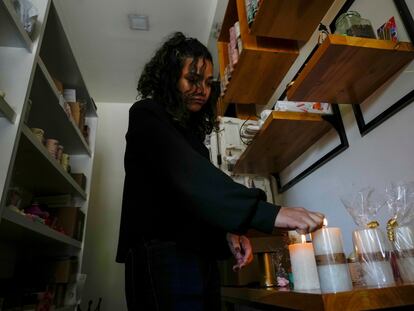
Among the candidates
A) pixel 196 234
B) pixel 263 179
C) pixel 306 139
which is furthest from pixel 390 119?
pixel 263 179

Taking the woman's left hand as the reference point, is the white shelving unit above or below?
above

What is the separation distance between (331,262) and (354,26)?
713mm

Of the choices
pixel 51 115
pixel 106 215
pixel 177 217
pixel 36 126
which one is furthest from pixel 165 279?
pixel 106 215

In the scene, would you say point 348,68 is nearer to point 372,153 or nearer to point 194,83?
point 372,153

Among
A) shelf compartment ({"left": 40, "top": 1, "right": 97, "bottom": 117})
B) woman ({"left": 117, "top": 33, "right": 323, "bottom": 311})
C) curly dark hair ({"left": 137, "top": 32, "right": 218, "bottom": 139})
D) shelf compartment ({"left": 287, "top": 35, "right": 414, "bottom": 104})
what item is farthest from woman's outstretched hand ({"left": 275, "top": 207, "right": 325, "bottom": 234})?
shelf compartment ({"left": 40, "top": 1, "right": 97, "bottom": 117})

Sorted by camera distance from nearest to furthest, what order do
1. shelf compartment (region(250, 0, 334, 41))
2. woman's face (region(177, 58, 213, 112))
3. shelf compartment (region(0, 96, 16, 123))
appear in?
shelf compartment (region(0, 96, 16, 123)), woman's face (region(177, 58, 213, 112)), shelf compartment (region(250, 0, 334, 41))

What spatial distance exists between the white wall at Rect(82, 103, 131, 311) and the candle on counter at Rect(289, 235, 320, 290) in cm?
194

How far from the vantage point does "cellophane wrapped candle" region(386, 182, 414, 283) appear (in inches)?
27.0

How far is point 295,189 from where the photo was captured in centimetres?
162

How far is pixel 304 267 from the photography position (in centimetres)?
74

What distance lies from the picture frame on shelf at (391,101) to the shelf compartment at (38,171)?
3.78 feet

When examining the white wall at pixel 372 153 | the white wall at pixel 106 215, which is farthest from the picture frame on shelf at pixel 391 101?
the white wall at pixel 106 215

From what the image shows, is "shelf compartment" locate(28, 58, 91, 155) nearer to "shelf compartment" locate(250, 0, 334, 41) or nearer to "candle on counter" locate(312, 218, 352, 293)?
"shelf compartment" locate(250, 0, 334, 41)

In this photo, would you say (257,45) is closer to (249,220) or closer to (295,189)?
(295,189)
